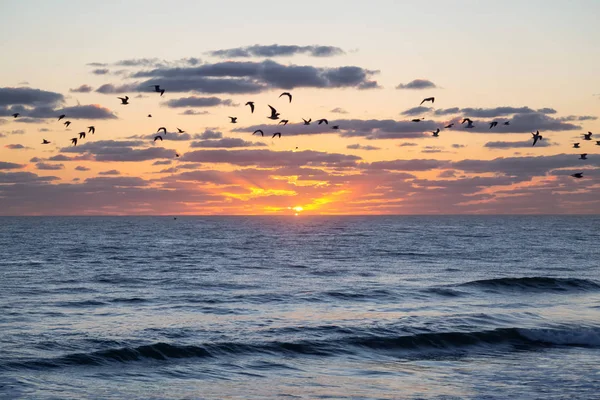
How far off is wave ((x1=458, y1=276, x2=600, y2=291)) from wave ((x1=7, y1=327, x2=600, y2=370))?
17123mm

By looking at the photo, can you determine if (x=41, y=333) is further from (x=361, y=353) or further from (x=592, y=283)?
(x=592, y=283)

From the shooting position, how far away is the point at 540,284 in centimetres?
5131

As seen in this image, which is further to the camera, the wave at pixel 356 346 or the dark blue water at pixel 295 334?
the wave at pixel 356 346

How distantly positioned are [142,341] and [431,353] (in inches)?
467

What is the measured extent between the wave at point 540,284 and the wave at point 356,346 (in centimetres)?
1712

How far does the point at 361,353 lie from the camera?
2867cm

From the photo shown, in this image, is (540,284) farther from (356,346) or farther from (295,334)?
(295,334)

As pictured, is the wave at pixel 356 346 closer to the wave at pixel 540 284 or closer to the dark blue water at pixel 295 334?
the dark blue water at pixel 295 334

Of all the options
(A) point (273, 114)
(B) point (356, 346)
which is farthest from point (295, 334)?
(A) point (273, 114)

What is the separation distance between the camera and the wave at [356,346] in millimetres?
26922

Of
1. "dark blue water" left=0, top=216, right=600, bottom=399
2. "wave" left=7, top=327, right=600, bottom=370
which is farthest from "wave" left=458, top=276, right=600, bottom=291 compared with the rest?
"wave" left=7, top=327, right=600, bottom=370

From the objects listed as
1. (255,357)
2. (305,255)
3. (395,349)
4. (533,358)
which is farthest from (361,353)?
(305,255)

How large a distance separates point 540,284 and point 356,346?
26219mm

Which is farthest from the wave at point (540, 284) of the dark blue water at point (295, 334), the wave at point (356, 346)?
the wave at point (356, 346)
